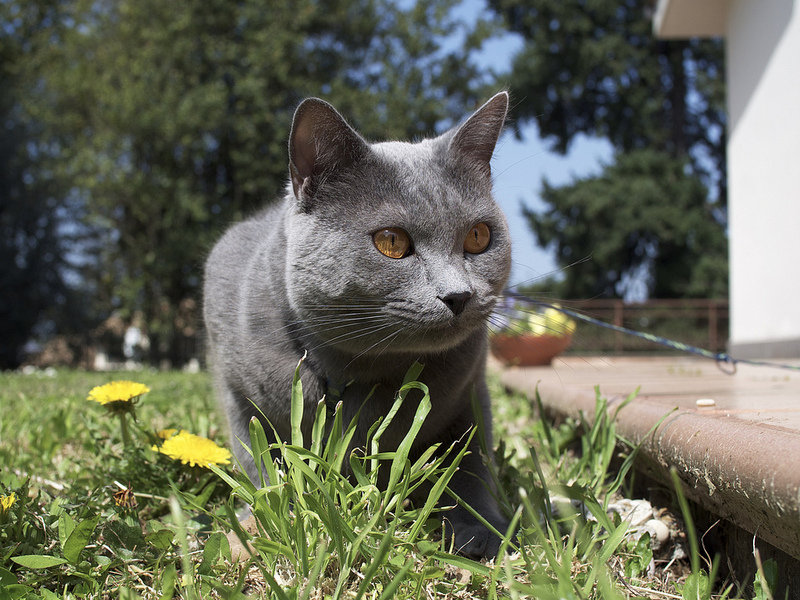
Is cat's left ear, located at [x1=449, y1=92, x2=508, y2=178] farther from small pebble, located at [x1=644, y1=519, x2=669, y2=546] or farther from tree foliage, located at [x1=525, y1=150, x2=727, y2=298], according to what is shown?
tree foliage, located at [x1=525, y1=150, x2=727, y2=298]

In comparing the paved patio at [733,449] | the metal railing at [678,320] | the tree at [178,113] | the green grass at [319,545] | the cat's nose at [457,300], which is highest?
the tree at [178,113]

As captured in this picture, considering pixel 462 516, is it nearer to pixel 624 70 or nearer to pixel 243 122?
pixel 243 122

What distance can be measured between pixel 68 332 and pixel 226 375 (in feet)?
37.0

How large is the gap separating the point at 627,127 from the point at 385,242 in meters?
17.9

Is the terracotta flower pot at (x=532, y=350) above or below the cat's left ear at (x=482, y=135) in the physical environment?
below

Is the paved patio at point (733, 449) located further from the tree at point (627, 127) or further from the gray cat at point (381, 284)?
the tree at point (627, 127)

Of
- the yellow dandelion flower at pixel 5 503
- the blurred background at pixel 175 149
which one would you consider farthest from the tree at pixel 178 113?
the yellow dandelion flower at pixel 5 503

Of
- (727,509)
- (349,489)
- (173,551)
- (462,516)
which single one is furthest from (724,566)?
(173,551)

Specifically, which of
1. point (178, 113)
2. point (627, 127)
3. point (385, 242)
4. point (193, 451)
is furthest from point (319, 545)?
point (627, 127)

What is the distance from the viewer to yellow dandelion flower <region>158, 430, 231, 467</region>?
1322mm

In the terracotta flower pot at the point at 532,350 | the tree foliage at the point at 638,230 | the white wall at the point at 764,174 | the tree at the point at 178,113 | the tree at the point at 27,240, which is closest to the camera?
the terracotta flower pot at the point at 532,350

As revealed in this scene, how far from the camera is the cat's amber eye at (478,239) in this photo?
132 cm

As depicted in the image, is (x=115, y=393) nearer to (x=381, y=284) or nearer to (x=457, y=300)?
(x=381, y=284)

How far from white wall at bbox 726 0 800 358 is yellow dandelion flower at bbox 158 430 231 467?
4004 millimetres
